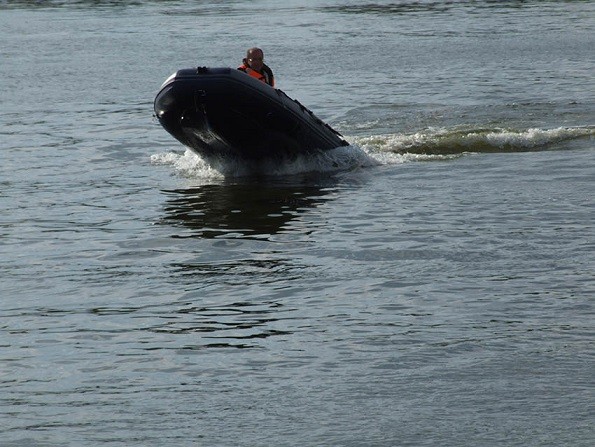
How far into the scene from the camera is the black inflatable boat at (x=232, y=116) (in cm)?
1515

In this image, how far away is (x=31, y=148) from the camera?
1873 cm

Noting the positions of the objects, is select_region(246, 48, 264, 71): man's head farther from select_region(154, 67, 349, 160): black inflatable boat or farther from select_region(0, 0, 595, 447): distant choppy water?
select_region(0, 0, 595, 447): distant choppy water

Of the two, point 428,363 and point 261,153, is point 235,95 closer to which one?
point 261,153

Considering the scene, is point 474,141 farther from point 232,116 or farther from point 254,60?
point 232,116

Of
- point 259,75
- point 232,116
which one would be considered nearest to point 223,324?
point 232,116

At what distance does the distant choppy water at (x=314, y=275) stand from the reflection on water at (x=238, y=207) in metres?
0.06

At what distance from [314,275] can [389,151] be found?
710 cm

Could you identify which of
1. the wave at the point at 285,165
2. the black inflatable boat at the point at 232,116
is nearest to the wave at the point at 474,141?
the wave at the point at 285,165

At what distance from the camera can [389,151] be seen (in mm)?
17922

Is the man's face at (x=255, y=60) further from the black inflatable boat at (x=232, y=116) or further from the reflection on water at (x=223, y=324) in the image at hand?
the reflection on water at (x=223, y=324)

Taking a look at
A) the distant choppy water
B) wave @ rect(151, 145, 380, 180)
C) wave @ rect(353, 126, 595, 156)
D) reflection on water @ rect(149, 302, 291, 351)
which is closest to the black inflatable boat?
wave @ rect(151, 145, 380, 180)

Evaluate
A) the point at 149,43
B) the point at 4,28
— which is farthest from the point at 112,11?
the point at 149,43

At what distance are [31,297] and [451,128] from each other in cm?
1001

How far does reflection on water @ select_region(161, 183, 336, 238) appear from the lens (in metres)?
13.3
